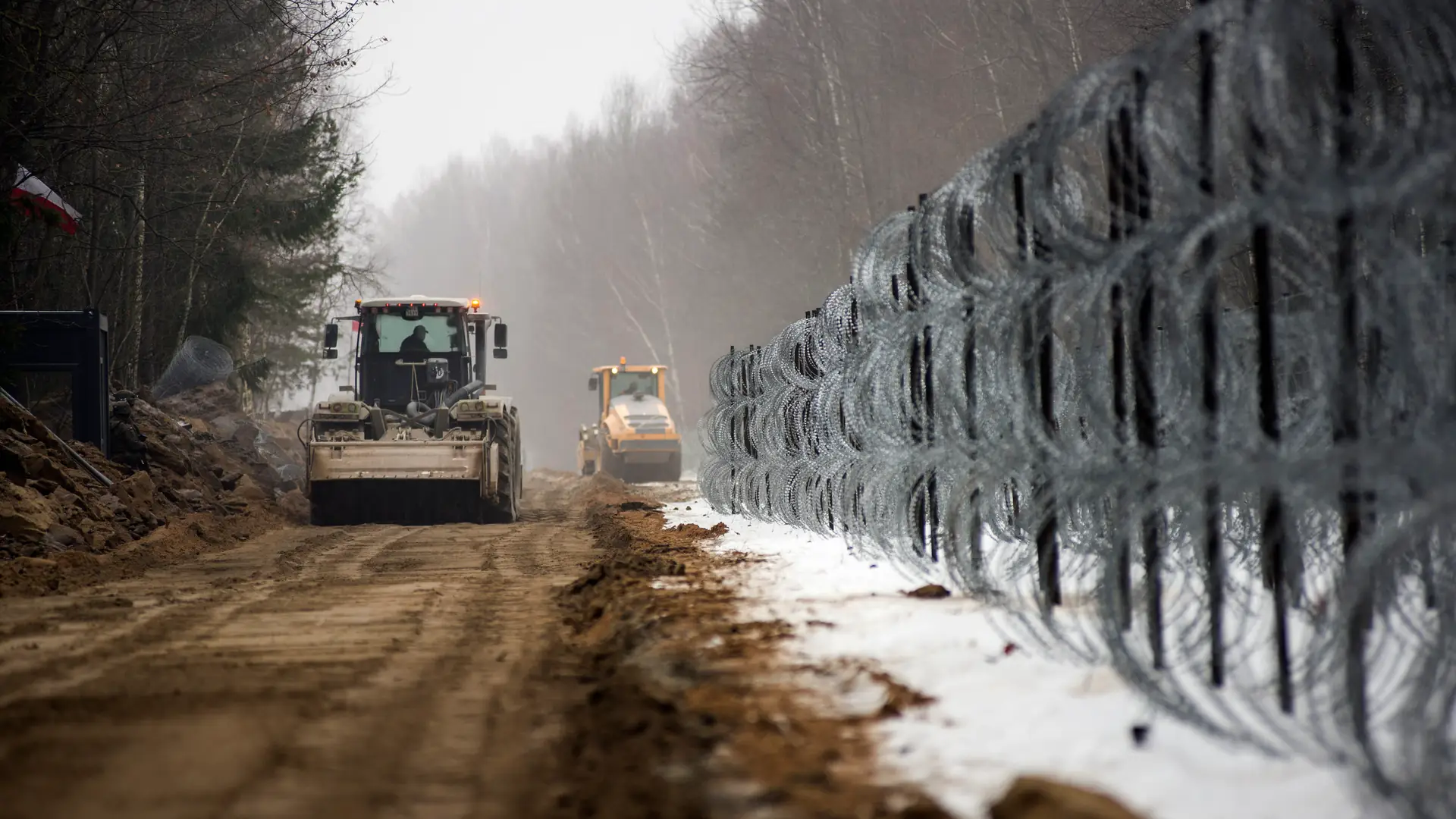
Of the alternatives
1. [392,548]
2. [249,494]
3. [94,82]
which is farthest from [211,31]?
[392,548]

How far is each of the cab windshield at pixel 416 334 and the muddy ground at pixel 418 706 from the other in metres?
9.18

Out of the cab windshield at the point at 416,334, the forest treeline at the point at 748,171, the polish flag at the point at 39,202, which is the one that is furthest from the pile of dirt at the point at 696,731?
the forest treeline at the point at 748,171

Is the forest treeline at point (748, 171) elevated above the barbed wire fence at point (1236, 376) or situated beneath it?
elevated above

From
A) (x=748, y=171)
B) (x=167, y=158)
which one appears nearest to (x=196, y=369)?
(x=167, y=158)

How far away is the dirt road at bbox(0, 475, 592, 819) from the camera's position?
3.73 metres

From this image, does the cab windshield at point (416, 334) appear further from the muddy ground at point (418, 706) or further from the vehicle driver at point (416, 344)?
the muddy ground at point (418, 706)

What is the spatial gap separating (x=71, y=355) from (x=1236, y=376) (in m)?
12.5

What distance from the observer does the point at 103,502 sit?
12.4 meters

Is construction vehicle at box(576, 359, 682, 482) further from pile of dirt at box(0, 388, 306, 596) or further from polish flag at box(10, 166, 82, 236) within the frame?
polish flag at box(10, 166, 82, 236)

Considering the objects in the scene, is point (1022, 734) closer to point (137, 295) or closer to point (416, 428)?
point (416, 428)

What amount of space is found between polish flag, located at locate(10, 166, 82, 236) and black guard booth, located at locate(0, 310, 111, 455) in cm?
132

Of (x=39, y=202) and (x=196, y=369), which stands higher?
(x=39, y=202)

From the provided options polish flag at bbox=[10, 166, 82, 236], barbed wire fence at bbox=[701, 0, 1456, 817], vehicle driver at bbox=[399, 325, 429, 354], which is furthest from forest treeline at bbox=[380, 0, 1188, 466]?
polish flag at bbox=[10, 166, 82, 236]

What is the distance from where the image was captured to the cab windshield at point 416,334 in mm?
18078
